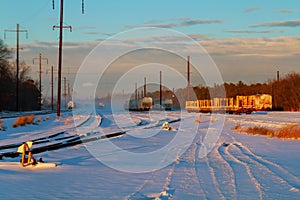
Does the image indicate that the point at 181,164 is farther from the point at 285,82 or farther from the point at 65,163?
the point at 285,82

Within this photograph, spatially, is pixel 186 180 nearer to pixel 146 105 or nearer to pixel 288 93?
pixel 288 93

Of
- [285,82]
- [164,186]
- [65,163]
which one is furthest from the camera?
[285,82]

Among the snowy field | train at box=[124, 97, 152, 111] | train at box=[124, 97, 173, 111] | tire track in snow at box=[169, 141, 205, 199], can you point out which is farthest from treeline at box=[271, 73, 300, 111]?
tire track in snow at box=[169, 141, 205, 199]

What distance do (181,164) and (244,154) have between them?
4.09 meters

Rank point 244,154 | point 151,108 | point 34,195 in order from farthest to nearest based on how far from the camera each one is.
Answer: point 151,108, point 244,154, point 34,195

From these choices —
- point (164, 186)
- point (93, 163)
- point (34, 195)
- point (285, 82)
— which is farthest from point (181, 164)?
point (285, 82)

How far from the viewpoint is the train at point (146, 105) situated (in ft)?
317

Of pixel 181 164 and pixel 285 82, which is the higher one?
pixel 285 82

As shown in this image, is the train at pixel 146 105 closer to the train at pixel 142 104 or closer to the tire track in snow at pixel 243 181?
the train at pixel 142 104

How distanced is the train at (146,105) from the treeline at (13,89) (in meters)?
20.7

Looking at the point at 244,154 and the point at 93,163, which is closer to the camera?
the point at 93,163

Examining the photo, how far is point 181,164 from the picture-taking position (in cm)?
1431

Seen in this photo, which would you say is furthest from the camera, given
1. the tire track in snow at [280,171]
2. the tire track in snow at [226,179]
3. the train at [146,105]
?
the train at [146,105]

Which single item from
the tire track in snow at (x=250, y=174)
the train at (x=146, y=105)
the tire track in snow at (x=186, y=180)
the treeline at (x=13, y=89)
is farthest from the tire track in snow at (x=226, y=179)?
the train at (x=146, y=105)
